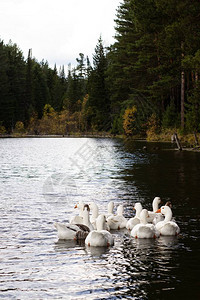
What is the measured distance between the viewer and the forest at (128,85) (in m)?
48.1

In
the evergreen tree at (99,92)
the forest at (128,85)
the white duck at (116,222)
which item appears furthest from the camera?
the evergreen tree at (99,92)

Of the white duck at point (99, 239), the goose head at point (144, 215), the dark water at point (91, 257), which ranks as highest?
the goose head at point (144, 215)

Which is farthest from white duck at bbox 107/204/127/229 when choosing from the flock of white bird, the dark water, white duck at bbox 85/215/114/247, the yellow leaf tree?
the yellow leaf tree

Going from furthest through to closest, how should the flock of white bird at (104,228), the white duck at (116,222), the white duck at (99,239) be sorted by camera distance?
the white duck at (116,222)
the flock of white bird at (104,228)
the white duck at (99,239)

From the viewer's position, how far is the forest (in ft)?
158

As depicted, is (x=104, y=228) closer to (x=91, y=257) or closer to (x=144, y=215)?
(x=144, y=215)

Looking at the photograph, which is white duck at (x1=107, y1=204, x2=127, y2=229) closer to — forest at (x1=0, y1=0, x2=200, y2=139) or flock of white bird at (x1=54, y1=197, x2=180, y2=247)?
flock of white bird at (x1=54, y1=197, x2=180, y2=247)

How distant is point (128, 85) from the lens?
93375 mm

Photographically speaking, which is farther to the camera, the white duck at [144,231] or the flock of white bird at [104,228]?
the white duck at [144,231]

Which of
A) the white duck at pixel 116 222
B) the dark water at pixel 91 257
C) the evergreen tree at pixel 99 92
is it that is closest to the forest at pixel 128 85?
the evergreen tree at pixel 99 92

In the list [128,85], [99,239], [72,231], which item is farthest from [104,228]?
[128,85]

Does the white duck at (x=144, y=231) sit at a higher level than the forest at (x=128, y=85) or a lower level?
lower

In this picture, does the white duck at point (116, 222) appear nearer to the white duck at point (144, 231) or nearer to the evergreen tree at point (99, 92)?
the white duck at point (144, 231)

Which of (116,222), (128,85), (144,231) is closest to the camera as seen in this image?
(144,231)
